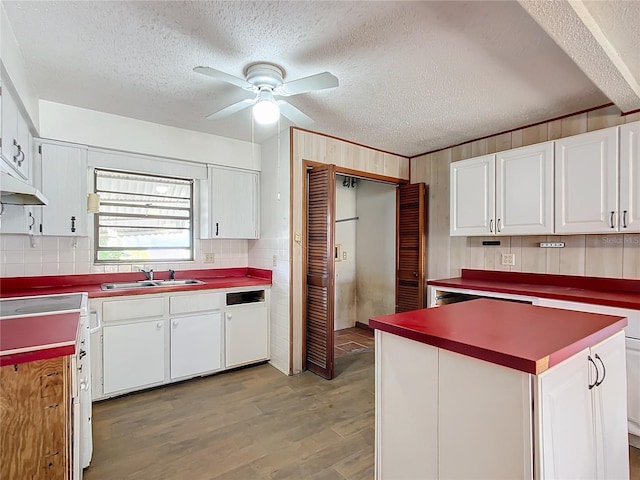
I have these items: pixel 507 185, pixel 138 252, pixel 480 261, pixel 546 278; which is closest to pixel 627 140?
pixel 507 185

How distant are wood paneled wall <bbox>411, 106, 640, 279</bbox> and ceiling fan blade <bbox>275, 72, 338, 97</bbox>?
2.24 m

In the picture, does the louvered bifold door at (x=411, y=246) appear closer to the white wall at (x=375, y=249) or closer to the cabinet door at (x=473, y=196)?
the white wall at (x=375, y=249)

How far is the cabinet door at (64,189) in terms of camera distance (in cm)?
266

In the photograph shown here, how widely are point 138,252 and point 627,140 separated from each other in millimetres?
4163

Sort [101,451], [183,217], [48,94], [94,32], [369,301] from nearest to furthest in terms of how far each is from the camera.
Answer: [94,32], [101,451], [48,94], [183,217], [369,301]

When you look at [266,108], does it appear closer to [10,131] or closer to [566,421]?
[10,131]

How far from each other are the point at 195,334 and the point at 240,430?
1.07m

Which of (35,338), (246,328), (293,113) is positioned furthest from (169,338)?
(293,113)

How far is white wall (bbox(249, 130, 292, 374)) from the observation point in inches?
129

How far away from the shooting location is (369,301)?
4.83m

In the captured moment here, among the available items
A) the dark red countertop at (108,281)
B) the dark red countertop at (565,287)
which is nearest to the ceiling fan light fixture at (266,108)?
the dark red countertop at (108,281)

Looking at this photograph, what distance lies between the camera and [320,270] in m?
3.23

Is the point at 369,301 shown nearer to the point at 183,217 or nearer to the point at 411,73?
the point at 183,217

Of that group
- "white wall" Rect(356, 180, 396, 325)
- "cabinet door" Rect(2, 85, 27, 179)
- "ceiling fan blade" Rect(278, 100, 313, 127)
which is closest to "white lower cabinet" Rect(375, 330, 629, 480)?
"ceiling fan blade" Rect(278, 100, 313, 127)
